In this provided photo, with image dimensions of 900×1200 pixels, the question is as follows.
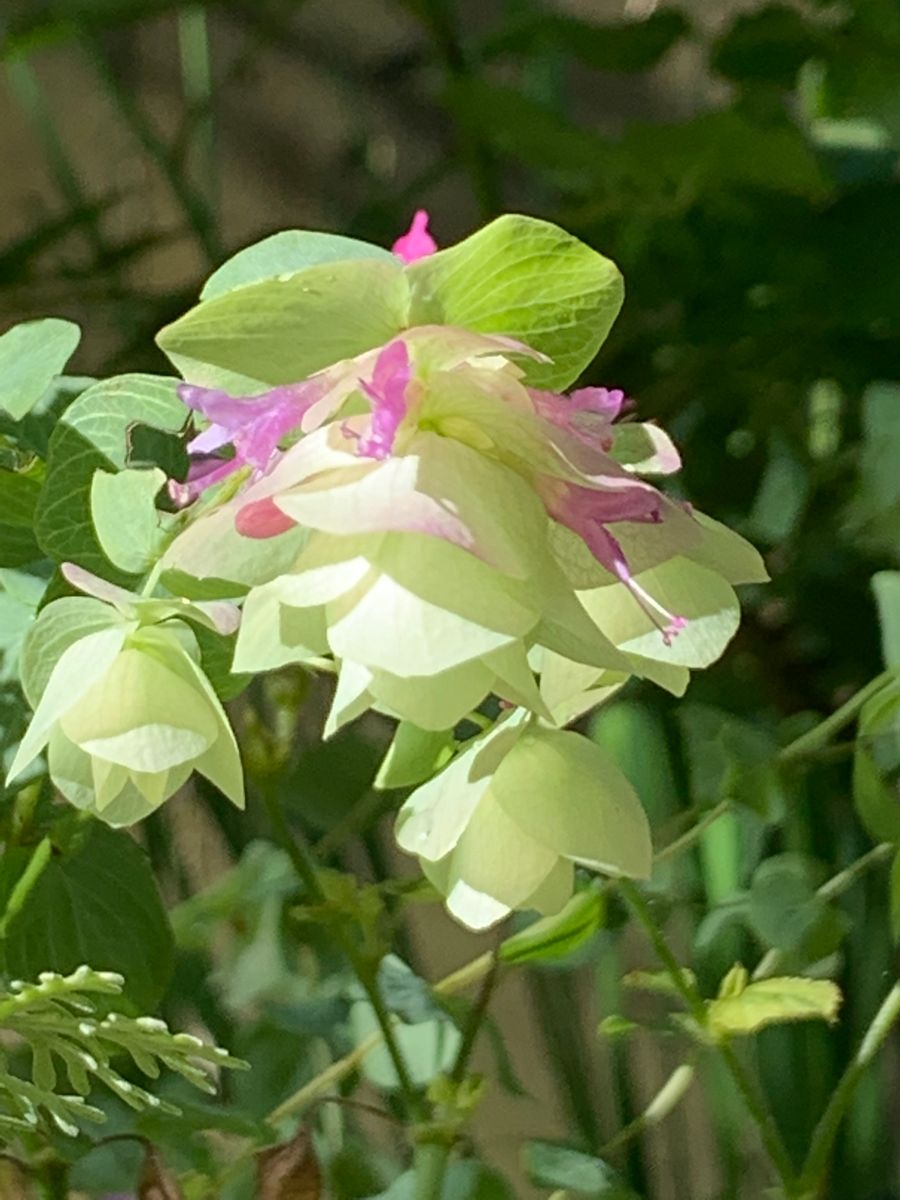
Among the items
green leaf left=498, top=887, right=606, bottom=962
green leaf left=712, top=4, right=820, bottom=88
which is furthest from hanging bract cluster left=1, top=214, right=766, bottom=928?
green leaf left=712, top=4, right=820, bottom=88

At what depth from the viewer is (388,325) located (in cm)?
15

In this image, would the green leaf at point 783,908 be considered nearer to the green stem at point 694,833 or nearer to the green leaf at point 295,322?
the green stem at point 694,833

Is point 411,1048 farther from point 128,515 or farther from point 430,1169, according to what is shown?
point 128,515

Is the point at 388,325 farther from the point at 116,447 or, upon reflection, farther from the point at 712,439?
the point at 712,439

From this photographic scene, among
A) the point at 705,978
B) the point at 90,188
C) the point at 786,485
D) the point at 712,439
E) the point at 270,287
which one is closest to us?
the point at 270,287

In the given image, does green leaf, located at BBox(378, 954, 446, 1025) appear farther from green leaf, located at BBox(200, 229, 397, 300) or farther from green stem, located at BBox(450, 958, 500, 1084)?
green leaf, located at BBox(200, 229, 397, 300)

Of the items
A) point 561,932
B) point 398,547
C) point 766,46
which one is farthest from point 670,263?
point 398,547

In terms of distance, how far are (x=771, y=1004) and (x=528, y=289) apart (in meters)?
0.16

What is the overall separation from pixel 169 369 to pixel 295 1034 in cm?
29

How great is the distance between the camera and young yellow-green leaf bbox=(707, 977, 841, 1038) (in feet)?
0.83

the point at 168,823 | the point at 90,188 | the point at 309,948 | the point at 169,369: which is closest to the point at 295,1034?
the point at 309,948

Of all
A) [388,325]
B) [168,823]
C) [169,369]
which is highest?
[388,325]

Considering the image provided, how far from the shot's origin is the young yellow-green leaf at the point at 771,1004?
25cm

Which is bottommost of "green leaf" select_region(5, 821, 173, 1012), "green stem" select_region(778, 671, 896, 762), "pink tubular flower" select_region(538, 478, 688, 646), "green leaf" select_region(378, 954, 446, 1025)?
"green leaf" select_region(378, 954, 446, 1025)
